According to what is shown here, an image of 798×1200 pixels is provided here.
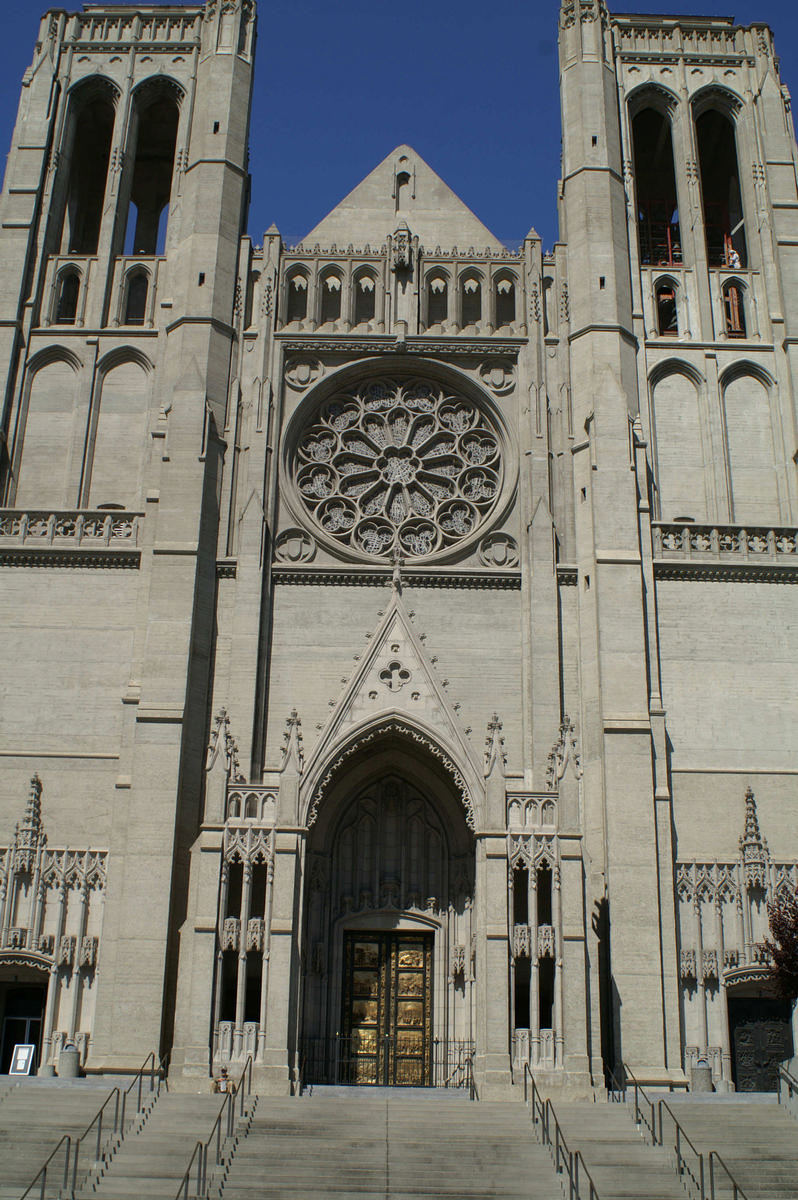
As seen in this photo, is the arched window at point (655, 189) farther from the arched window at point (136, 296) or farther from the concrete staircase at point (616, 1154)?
the concrete staircase at point (616, 1154)

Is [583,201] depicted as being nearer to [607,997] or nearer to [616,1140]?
[607,997]

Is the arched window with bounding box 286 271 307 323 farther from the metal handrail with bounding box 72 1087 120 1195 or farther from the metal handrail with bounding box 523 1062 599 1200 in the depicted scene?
the metal handrail with bounding box 72 1087 120 1195

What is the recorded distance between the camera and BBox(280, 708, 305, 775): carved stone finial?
21328mm

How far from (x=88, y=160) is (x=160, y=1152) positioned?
2548 centimetres

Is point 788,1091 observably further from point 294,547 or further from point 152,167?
point 152,167

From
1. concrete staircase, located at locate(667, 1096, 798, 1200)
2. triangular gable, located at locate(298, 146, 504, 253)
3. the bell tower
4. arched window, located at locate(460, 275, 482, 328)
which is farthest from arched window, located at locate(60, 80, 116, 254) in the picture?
concrete staircase, located at locate(667, 1096, 798, 1200)

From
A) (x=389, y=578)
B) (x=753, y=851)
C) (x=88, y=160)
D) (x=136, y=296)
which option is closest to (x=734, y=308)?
(x=389, y=578)

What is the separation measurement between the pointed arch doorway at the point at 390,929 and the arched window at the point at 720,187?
16056 millimetres

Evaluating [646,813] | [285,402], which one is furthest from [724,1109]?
[285,402]

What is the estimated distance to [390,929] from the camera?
23.2m

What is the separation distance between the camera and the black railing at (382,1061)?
22.1m

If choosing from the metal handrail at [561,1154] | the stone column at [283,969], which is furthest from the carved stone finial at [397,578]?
the metal handrail at [561,1154]

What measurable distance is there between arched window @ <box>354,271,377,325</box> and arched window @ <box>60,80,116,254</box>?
747 centimetres

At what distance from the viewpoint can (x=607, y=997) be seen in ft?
71.8
